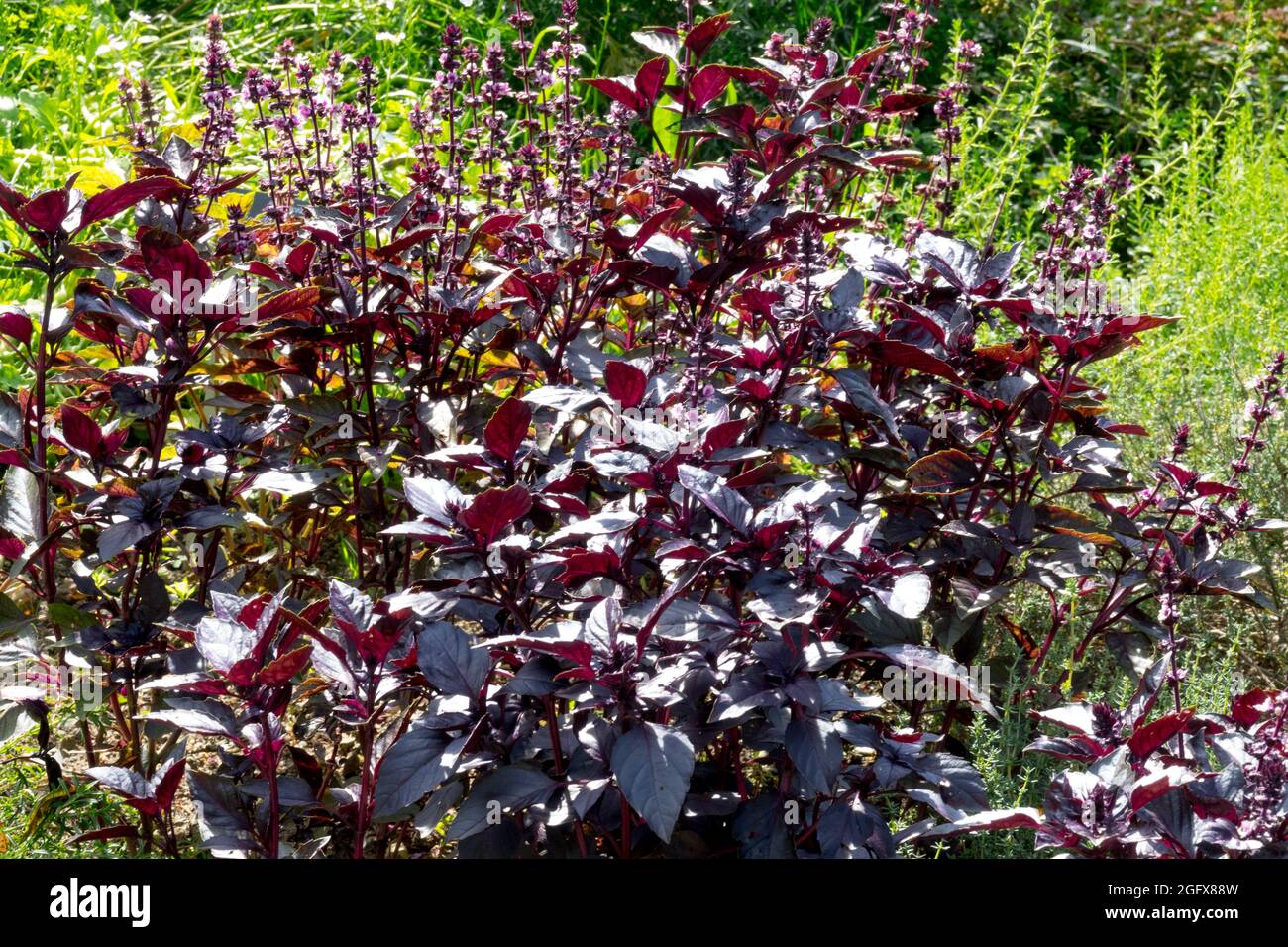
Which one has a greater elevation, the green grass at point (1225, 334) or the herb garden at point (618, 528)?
the green grass at point (1225, 334)

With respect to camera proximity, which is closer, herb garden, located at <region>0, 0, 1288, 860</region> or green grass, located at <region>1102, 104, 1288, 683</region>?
herb garden, located at <region>0, 0, 1288, 860</region>

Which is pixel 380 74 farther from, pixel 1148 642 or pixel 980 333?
pixel 1148 642

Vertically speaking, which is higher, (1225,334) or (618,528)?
(1225,334)

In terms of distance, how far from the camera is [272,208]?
107 inches

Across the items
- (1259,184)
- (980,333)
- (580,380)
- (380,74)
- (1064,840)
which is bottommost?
(1064,840)

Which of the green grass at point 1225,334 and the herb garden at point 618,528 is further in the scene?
the green grass at point 1225,334

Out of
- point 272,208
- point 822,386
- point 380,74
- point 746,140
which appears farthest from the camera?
point 380,74

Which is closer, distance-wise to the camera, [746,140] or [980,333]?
[746,140]

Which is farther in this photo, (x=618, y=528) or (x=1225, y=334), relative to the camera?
(x=1225, y=334)

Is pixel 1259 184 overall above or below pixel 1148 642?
above

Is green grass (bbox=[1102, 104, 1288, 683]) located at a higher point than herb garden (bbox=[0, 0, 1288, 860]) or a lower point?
higher
